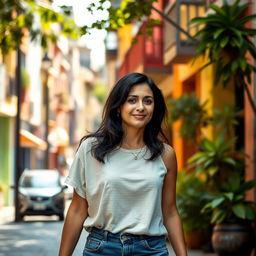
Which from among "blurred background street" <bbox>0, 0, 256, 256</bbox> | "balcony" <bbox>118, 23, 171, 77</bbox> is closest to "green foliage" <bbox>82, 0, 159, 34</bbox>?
"blurred background street" <bbox>0, 0, 256, 256</bbox>

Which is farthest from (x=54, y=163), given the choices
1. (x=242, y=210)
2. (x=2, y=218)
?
(x=242, y=210)

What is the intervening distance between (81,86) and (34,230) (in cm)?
6572

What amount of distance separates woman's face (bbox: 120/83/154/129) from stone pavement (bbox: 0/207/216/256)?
854 cm

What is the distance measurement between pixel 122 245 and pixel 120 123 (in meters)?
0.73

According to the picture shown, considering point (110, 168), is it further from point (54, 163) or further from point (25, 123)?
point (54, 163)

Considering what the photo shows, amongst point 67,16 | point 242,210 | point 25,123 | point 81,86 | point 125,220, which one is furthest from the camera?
point 81,86

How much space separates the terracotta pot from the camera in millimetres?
11273

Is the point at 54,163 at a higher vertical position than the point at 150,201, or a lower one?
lower

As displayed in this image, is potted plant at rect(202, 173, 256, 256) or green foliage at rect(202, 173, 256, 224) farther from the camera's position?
potted plant at rect(202, 173, 256, 256)

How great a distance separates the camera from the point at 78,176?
4.61m

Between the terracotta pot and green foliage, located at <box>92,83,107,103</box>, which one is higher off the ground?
the terracotta pot

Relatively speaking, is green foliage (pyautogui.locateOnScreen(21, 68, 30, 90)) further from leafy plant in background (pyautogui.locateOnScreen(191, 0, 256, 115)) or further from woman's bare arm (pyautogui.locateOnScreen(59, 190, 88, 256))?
woman's bare arm (pyautogui.locateOnScreen(59, 190, 88, 256))

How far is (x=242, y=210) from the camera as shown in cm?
1108

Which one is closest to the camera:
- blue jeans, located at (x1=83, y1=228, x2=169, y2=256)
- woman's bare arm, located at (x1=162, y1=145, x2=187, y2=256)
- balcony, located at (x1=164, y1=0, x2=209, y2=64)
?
blue jeans, located at (x1=83, y1=228, x2=169, y2=256)
